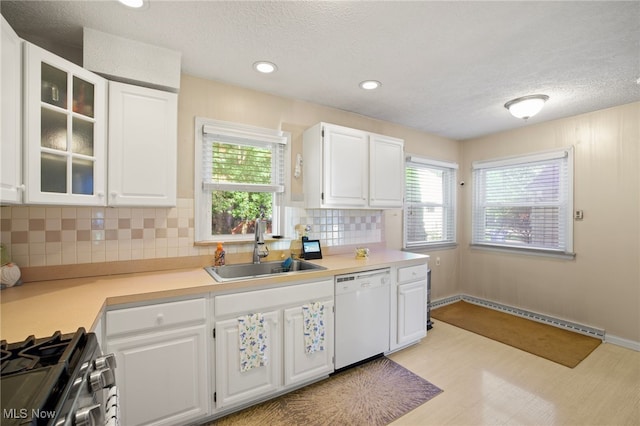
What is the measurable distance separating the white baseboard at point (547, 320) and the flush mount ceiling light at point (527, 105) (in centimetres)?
240

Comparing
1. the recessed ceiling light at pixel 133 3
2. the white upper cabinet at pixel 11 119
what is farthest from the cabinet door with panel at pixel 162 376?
the recessed ceiling light at pixel 133 3

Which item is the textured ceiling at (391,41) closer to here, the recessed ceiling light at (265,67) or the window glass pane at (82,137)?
the recessed ceiling light at (265,67)

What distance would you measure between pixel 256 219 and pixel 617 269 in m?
3.67

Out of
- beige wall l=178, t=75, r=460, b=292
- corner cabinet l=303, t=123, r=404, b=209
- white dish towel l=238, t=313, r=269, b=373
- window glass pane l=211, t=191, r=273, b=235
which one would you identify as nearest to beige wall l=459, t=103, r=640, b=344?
beige wall l=178, t=75, r=460, b=292

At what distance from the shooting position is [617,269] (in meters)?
2.94

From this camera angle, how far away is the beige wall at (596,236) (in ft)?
9.32

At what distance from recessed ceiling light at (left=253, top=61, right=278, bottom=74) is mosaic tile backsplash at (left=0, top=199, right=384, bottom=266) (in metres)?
1.16

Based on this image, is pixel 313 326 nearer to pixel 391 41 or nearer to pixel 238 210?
pixel 238 210

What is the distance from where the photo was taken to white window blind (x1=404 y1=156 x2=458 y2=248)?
152 inches

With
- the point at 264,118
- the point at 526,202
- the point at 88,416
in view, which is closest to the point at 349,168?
the point at 264,118

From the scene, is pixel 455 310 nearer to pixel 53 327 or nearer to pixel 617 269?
pixel 617 269

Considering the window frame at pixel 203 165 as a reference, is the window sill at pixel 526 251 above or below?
below

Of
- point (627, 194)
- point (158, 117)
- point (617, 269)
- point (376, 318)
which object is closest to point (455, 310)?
point (617, 269)

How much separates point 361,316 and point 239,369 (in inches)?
41.0
